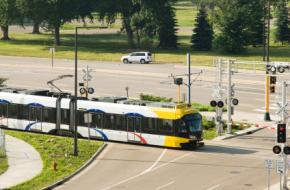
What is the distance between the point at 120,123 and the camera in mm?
47625

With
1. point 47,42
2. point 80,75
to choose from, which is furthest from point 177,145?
point 47,42

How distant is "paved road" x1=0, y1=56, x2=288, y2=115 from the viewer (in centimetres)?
7012

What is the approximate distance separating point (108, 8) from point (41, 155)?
218 feet

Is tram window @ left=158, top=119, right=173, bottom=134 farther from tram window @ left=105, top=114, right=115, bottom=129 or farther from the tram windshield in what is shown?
tram window @ left=105, top=114, right=115, bottom=129

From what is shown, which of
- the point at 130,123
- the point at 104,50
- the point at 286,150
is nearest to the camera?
the point at 286,150

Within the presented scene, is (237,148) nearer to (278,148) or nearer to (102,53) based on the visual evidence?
(278,148)

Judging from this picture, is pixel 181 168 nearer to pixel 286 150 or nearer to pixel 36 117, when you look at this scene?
pixel 286 150

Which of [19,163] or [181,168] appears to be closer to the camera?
[181,168]

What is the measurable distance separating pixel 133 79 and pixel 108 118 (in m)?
32.3

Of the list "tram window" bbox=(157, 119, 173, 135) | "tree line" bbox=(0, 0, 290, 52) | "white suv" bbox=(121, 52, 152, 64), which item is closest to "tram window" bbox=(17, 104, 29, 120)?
"tram window" bbox=(157, 119, 173, 135)

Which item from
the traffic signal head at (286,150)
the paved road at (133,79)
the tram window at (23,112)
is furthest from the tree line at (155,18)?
the traffic signal head at (286,150)

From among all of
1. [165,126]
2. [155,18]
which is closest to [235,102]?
[165,126]

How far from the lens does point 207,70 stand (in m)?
84.9

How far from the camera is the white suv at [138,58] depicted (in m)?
93.8
